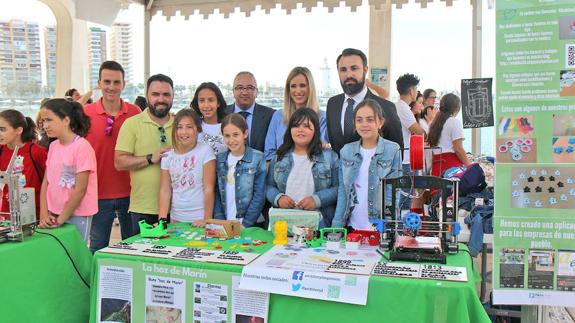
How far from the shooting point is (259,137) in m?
2.94

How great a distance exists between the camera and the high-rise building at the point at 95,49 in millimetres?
6703

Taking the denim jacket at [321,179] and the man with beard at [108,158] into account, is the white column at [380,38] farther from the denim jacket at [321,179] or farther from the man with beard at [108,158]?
the man with beard at [108,158]

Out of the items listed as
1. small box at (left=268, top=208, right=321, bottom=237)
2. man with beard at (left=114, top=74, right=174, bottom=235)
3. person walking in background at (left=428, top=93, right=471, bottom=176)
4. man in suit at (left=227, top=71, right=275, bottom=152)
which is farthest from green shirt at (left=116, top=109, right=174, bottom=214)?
person walking in background at (left=428, top=93, right=471, bottom=176)

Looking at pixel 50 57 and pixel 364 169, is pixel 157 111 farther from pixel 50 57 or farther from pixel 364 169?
pixel 50 57

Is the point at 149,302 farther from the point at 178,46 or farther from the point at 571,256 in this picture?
the point at 178,46

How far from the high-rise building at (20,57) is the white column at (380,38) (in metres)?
4.70

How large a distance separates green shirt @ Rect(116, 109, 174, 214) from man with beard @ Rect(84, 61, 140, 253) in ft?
0.65

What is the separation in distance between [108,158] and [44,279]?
0.96 metres

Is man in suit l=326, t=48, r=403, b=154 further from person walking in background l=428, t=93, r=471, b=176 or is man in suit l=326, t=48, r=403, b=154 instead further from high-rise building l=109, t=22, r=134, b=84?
high-rise building l=109, t=22, r=134, b=84

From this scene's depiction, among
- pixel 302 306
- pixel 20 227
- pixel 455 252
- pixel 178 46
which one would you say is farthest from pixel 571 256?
pixel 178 46

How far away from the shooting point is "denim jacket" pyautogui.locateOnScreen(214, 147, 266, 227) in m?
2.46

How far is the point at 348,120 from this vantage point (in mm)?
2719

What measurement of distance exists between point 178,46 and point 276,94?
2.37 metres

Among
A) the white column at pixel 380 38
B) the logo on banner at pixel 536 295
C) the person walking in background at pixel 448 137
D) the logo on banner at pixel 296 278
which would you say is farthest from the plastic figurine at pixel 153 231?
the white column at pixel 380 38
